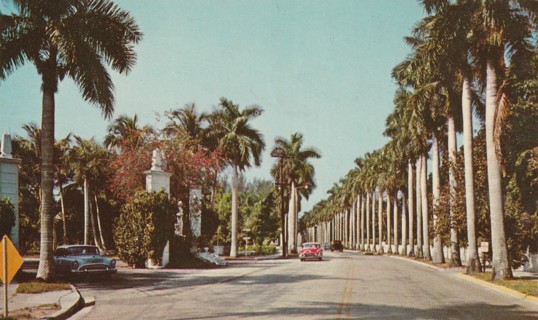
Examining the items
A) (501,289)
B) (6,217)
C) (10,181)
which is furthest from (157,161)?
(501,289)

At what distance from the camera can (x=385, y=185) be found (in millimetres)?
69438

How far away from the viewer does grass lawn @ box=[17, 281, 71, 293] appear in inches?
713

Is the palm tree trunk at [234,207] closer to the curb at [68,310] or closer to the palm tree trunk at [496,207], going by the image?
the palm tree trunk at [496,207]

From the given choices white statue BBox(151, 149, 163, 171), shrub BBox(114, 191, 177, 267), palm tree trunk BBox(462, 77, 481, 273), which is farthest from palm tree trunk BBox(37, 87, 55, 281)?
palm tree trunk BBox(462, 77, 481, 273)

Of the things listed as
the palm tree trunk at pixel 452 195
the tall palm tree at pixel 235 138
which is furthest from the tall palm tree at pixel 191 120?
the palm tree trunk at pixel 452 195

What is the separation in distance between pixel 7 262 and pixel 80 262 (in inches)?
486

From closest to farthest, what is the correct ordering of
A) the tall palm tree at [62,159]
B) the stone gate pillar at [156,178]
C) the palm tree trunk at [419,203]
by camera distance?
the stone gate pillar at [156,178] → the palm tree trunk at [419,203] → the tall palm tree at [62,159]

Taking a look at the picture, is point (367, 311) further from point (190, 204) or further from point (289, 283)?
point (190, 204)

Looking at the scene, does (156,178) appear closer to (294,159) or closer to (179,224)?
(179,224)

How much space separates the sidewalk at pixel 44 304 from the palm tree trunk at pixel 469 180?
1901 cm

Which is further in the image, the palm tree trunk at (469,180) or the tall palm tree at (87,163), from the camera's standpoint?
the tall palm tree at (87,163)

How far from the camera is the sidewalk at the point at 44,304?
13109 millimetres

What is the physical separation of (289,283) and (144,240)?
12.4m

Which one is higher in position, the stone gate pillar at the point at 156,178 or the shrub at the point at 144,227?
the stone gate pillar at the point at 156,178
